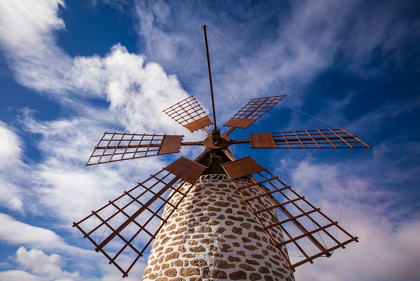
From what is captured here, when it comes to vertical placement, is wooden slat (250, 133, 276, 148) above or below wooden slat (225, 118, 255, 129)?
below

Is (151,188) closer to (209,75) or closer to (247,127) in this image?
(209,75)

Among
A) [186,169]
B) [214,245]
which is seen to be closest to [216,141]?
[186,169]

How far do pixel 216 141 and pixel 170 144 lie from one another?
3.87 feet

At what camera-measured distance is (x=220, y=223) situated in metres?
4.24

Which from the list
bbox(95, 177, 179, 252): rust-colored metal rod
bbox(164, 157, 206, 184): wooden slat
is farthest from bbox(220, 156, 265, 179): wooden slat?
bbox(95, 177, 179, 252): rust-colored metal rod

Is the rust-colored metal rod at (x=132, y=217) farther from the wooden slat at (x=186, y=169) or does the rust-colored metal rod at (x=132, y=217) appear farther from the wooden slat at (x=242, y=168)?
the wooden slat at (x=242, y=168)

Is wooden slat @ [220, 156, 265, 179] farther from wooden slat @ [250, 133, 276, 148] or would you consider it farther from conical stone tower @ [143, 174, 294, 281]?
wooden slat @ [250, 133, 276, 148]

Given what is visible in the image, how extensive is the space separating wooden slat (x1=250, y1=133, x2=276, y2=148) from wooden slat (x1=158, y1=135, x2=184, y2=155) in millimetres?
1852

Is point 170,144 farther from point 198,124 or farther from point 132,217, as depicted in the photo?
point 132,217

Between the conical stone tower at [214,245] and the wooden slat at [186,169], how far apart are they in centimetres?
36

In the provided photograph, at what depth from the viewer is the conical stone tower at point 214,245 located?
367 centimetres

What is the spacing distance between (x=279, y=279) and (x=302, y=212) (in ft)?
3.68

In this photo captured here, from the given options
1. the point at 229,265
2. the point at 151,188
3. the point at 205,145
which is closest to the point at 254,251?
the point at 229,265

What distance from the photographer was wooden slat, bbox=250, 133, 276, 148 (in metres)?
5.91
